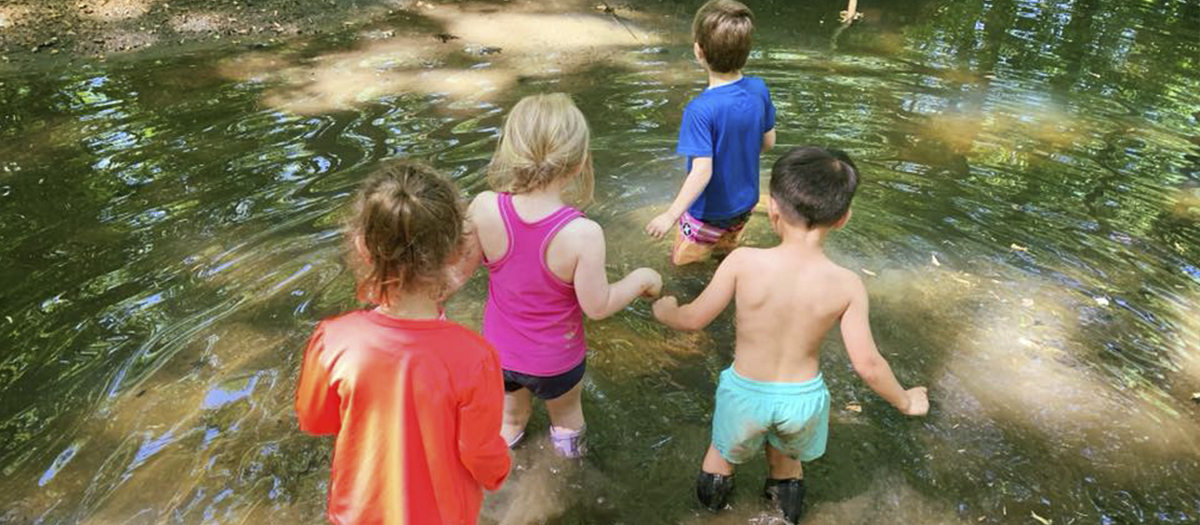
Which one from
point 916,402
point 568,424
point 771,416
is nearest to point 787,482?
point 771,416

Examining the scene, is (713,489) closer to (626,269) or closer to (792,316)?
(792,316)

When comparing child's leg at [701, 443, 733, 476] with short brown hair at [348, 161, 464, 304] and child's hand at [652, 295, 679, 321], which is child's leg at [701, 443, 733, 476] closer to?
child's hand at [652, 295, 679, 321]

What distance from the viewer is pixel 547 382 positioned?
2621 millimetres

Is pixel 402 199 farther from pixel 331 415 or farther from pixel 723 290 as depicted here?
pixel 723 290

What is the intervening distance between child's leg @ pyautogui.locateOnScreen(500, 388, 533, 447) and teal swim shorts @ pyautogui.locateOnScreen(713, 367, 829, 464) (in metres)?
0.75

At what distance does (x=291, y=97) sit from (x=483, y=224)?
14.8 ft

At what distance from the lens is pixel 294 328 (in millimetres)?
3662

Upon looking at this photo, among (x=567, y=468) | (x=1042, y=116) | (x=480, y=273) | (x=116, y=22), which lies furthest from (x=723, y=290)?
(x=116, y=22)

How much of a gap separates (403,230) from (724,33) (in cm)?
194

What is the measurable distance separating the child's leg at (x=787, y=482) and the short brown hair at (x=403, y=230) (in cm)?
143

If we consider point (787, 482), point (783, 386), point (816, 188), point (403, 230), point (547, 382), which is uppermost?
point (403, 230)

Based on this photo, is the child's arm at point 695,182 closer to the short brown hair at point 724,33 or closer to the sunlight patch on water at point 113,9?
the short brown hair at point 724,33

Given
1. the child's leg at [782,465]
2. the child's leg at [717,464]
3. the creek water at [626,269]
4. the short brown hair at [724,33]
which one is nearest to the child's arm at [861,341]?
the child's leg at [782,465]

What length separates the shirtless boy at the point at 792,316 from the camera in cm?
228
